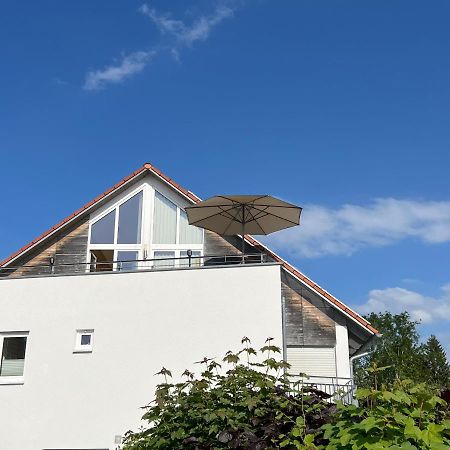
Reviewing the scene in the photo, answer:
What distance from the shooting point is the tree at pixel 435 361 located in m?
59.9

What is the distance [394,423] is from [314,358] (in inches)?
428

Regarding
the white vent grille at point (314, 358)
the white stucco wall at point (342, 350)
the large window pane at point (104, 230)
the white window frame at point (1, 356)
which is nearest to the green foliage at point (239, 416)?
the white window frame at point (1, 356)

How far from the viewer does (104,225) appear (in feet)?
55.4

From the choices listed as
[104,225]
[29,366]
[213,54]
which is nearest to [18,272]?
[104,225]

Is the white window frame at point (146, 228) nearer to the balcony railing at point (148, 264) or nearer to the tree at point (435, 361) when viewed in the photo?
the balcony railing at point (148, 264)

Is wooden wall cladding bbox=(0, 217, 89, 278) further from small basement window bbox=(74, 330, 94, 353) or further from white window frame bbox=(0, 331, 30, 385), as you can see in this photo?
small basement window bbox=(74, 330, 94, 353)

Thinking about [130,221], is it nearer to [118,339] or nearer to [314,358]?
[118,339]

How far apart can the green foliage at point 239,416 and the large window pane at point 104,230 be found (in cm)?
954

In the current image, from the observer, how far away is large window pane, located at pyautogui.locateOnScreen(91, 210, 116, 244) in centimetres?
1672

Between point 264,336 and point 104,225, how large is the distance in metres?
6.84

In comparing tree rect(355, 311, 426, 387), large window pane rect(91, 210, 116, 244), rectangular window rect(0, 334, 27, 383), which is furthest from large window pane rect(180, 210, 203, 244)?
tree rect(355, 311, 426, 387)

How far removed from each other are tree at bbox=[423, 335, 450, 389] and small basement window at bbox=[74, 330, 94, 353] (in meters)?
51.2

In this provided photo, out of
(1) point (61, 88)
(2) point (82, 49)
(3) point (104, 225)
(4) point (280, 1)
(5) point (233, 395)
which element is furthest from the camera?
(3) point (104, 225)

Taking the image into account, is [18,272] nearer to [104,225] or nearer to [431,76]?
[104,225]
